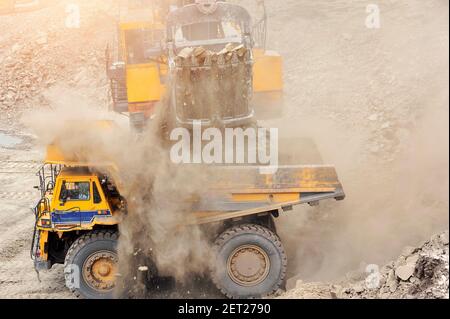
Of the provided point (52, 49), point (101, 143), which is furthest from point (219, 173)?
point (52, 49)

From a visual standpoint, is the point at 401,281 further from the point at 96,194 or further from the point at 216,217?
the point at 96,194

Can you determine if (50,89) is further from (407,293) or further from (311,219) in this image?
(407,293)

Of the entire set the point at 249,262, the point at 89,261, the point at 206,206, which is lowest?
the point at 249,262

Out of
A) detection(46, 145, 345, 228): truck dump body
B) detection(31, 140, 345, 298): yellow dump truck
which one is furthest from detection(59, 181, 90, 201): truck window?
detection(46, 145, 345, 228): truck dump body

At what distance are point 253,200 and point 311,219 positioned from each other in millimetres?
3019

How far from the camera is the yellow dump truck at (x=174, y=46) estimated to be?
10789 millimetres

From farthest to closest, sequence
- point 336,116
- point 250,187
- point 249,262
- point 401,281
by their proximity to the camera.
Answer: point 336,116 < point 249,262 < point 250,187 < point 401,281

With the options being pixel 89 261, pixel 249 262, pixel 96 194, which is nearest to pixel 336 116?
pixel 249 262

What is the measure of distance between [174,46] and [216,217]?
3680 mm

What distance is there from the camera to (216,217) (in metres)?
8.80

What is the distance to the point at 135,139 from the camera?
934 cm

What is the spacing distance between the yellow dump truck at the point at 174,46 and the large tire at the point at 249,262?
7.09 ft

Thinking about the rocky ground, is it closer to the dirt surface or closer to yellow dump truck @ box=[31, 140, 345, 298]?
the dirt surface

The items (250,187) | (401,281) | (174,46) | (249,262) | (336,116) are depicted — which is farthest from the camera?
(336,116)
